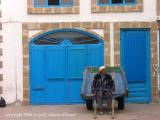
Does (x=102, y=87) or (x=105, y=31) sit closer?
(x=102, y=87)

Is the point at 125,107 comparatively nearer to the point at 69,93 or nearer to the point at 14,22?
the point at 69,93

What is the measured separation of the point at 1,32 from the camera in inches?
747

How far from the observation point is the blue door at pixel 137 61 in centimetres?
1916

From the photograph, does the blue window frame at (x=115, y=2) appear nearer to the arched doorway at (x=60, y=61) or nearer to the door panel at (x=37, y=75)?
the arched doorway at (x=60, y=61)

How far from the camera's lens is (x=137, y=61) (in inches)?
755

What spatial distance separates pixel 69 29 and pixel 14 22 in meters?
1.94

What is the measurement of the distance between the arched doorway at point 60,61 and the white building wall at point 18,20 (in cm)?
45

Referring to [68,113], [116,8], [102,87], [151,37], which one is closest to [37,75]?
[68,113]

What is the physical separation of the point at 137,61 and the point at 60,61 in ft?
8.88

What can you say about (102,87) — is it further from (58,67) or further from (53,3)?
(53,3)

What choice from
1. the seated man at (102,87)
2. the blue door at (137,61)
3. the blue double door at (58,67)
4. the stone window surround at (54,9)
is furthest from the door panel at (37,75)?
the seated man at (102,87)

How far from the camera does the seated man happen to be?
16.4 m

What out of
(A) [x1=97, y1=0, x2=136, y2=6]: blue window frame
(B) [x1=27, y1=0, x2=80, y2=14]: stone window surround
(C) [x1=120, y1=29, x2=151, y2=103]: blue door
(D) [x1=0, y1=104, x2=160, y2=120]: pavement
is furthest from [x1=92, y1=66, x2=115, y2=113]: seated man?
(A) [x1=97, y1=0, x2=136, y2=6]: blue window frame

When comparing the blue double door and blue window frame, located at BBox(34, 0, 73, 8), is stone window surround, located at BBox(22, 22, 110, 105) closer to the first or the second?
the blue double door
